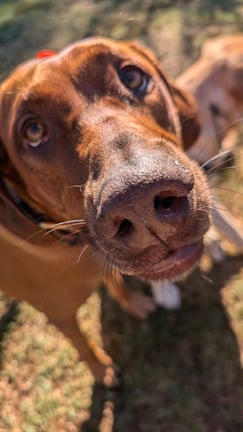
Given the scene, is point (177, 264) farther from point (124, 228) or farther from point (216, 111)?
point (216, 111)

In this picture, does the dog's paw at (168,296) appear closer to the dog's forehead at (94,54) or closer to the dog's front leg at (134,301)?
the dog's front leg at (134,301)

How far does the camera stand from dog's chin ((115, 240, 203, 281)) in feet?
5.98

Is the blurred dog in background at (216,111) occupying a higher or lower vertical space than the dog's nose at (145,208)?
lower

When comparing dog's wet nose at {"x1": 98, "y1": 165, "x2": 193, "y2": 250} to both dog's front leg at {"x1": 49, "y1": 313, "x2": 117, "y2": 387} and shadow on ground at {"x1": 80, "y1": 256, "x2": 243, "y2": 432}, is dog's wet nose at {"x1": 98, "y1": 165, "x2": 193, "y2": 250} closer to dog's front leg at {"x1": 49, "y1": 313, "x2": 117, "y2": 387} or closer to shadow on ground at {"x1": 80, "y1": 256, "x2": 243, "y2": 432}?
dog's front leg at {"x1": 49, "y1": 313, "x2": 117, "y2": 387}

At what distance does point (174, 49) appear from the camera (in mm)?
5066

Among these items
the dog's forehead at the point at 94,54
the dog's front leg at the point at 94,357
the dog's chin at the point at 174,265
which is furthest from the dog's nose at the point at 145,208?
the dog's front leg at the point at 94,357

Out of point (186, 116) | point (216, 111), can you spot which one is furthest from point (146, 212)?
point (216, 111)

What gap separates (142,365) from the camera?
315 centimetres

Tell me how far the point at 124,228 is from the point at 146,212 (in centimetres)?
16

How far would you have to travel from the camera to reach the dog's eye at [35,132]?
2073 mm

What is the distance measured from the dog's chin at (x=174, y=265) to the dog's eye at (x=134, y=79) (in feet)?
2.32

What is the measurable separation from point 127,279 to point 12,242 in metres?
1.34

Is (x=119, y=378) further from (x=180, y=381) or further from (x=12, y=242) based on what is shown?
(x=12, y=242)

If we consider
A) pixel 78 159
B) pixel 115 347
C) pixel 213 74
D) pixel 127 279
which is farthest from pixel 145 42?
pixel 78 159
